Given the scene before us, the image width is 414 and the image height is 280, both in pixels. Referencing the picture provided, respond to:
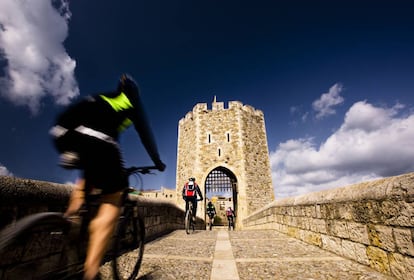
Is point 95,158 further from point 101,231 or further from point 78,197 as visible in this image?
point 101,231

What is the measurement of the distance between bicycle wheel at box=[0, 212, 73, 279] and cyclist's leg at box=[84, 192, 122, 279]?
0.80 feet

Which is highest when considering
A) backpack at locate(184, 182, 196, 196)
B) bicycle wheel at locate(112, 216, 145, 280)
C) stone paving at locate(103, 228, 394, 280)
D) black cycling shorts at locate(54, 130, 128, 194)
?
backpack at locate(184, 182, 196, 196)

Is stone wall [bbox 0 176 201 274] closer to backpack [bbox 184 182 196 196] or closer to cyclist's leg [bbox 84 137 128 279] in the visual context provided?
cyclist's leg [bbox 84 137 128 279]

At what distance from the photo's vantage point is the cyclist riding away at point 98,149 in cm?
138

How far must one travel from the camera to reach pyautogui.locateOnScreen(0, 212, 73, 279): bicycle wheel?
1113 millimetres

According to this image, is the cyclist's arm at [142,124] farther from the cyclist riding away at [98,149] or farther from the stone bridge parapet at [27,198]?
the stone bridge parapet at [27,198]

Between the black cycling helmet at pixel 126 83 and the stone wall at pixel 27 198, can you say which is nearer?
the stone wall at pixel 27 198

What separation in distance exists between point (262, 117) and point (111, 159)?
16243 millimetres

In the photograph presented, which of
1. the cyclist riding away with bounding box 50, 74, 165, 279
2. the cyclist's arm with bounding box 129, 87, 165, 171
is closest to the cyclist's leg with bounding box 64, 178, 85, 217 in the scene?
the cyclist riding away with bounding box 50, 74, 165, 279

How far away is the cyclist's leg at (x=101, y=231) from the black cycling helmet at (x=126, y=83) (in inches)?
30.4

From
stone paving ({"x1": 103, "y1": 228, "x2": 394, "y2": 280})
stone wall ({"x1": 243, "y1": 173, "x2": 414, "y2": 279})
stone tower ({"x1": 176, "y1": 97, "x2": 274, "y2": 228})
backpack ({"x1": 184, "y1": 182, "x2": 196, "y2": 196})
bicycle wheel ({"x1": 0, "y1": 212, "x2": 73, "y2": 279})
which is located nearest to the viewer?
bicycle wheel ({"x1": 0, "y1": 212, "x2": 73, "y2": 279})

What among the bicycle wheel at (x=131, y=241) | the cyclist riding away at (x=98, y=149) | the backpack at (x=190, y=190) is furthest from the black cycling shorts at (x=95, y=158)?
the backpack at (x=190, y=190)

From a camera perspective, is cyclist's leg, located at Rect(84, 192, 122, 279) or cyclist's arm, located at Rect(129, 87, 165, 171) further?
cyclist's arm, located at Rect(129, 87, 165, 171)

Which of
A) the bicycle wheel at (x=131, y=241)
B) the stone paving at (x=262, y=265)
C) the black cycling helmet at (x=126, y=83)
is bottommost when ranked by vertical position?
the stone paving at (x=262, y=265)
